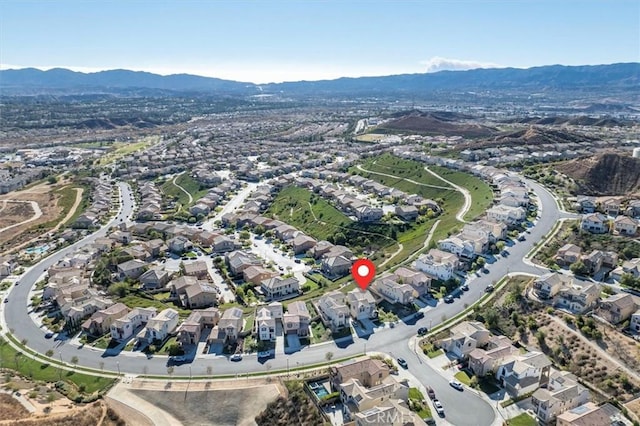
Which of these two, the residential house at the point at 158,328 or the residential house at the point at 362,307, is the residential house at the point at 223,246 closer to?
the residential house at the point at 158,328

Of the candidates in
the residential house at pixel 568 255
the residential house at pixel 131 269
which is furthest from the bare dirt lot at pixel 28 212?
the residential house at pixel 568 255

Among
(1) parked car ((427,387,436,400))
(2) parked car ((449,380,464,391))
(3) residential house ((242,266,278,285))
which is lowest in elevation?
(3) residential house ((242,266,278,285))

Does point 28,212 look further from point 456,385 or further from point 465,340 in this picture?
point 456,385

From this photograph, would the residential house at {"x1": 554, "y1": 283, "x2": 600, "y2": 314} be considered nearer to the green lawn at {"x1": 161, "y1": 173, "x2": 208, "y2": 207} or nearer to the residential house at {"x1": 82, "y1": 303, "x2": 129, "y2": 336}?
the residential house at {"x1": 82, "y1": 303, "x2": 129, "y2": 336}

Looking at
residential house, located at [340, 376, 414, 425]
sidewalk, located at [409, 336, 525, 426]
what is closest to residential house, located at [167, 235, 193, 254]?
sidewalk, located at [409, 336, 525, 426]

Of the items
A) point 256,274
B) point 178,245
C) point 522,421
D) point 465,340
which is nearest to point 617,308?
point 465,340

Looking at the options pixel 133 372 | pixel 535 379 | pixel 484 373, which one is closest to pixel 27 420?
pixel 133 372
